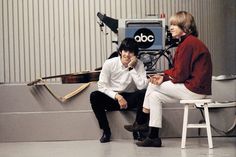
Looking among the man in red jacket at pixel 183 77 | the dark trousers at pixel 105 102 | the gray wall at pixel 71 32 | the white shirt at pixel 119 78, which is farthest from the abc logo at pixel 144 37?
the gray wall at pixel 71 32

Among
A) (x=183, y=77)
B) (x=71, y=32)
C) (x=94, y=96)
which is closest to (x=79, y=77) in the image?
(x=94, y=96)

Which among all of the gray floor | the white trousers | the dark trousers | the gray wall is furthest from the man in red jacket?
the gray wall

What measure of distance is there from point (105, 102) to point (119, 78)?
200 millimetres

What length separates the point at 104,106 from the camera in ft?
10.8

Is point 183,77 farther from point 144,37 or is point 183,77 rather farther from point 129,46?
point 144,37

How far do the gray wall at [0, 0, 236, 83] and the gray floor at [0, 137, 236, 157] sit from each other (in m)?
1.65

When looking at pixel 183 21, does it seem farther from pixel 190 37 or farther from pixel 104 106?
pixel 104 106

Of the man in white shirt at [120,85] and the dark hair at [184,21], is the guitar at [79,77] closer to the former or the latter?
the man in white shirt at [120,85]

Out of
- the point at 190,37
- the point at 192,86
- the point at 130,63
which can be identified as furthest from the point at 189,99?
the point at 130,63

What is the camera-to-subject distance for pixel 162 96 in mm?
2859

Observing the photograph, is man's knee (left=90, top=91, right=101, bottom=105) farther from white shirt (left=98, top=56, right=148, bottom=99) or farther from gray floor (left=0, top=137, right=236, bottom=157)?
gray floor (left=0, top=137, right=236, bottom=157)

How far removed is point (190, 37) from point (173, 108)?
811 millimetres

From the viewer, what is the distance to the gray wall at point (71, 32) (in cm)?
479

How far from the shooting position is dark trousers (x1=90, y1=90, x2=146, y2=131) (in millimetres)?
3219
